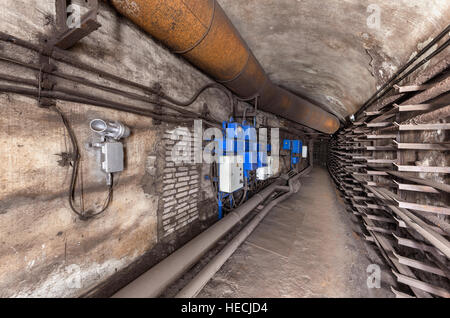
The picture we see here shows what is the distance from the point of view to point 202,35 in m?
2.02

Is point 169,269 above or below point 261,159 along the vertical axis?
below

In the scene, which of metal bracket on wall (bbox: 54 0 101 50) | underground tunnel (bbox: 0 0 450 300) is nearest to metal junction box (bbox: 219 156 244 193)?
underground tunnel (bbox: 0 0 450 300)

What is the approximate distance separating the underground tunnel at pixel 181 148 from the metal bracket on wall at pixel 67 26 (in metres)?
0.01

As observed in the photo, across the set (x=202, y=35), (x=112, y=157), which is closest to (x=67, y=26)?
(x=112, y=157)

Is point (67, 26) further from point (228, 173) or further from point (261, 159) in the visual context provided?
point (261, 159)

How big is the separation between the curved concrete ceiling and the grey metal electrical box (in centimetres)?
253

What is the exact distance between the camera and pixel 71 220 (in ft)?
5.30

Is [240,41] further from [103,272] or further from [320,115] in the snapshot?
[320,115]

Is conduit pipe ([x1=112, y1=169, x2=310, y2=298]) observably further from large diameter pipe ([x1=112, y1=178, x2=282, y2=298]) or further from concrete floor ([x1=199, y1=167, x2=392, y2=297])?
concrete floor ([x1=199, y1=167, x2=392, y2=297])

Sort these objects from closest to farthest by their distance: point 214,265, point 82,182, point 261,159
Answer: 1. point 82,182
2. point 214,265
3. point 261,159

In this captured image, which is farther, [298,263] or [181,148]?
[181,148]

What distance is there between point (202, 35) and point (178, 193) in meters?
2.33

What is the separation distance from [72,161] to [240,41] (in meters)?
2.67

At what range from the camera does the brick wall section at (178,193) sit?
257cm
